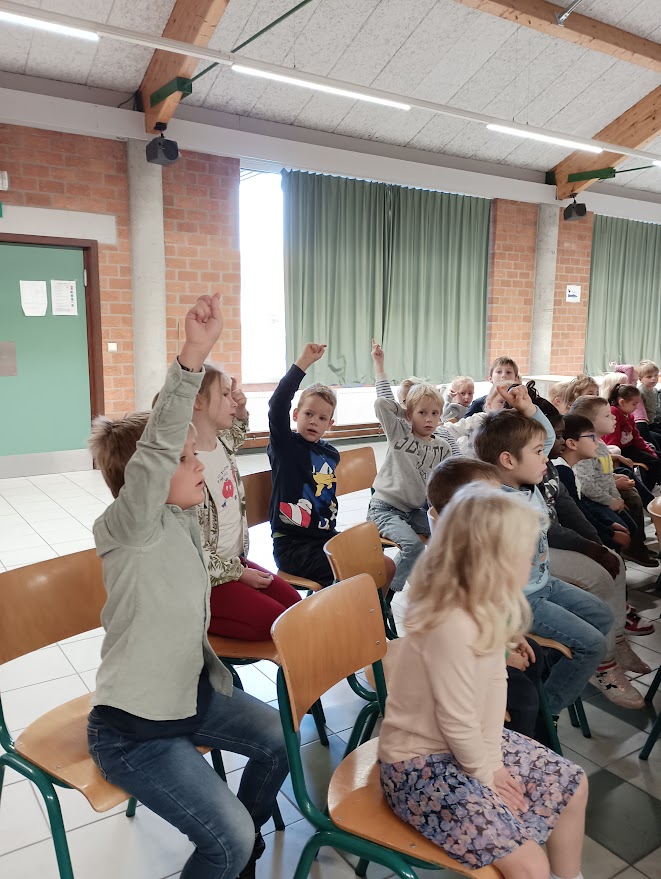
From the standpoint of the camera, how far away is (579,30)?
5742mm

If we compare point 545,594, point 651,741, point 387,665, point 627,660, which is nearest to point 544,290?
point 627,660

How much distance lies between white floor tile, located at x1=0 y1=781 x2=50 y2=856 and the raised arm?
976mm

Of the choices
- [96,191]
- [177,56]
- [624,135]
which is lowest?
[96,191]

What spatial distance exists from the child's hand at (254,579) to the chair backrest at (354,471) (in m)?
0.77

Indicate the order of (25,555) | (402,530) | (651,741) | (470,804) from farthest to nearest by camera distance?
(25,555)
(402,530)
(651,741)
(470,804)

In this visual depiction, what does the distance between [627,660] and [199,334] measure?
80.2 inches

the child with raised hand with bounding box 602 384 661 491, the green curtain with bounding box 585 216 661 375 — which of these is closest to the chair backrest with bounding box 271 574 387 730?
the child with raised hand with bounding box 602 384 661 491

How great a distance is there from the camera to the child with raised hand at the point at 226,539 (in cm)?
183

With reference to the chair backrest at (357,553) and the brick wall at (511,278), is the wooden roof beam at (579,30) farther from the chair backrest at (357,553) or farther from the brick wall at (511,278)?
the chair backrest at (357,553)

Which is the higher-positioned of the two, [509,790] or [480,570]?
[480,570]

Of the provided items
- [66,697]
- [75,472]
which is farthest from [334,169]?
[66,697]

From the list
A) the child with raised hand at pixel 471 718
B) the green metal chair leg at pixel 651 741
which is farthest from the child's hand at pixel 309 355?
the green metal chair leg at pixel 651 741

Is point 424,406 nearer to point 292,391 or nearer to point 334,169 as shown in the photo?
point 292,391

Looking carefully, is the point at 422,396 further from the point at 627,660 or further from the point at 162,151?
the point at 162,151
